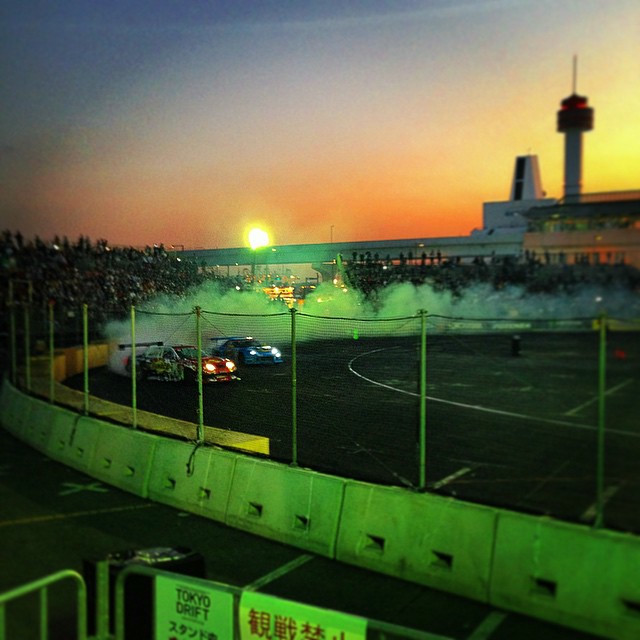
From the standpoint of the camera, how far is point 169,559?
536 cm

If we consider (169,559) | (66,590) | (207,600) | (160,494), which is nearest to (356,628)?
(207,600)

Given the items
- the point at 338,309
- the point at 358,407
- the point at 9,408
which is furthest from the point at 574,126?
the point at 9,408

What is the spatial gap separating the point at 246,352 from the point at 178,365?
14.5ft

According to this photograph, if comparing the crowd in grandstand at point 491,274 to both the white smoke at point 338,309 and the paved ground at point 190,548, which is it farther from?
the paved ground at point 190,548

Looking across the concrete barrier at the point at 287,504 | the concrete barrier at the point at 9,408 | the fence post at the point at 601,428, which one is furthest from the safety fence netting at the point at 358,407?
the concrete barrier at the point at 9,408

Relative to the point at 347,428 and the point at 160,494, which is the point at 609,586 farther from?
the point at 347,428

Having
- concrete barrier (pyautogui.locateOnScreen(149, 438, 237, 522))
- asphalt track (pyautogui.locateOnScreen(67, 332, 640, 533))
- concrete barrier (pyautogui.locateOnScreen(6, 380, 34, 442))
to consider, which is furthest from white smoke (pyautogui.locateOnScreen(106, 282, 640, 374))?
concrete barrier (pyautogui.locateOnScreen(149, 438, 237, 522))

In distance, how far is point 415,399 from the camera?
17672mm

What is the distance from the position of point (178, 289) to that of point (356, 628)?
41.3 m

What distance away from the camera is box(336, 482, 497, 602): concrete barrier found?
615cm

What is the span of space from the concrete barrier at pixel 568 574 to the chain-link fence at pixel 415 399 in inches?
12.6

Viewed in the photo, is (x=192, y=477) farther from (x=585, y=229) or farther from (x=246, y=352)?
(x=585, y=229)

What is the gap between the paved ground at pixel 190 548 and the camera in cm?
568

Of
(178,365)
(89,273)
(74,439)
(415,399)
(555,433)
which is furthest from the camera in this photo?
(89,273)
